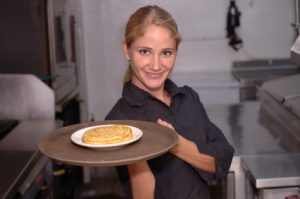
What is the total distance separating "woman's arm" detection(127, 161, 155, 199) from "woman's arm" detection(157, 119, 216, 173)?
74 millimetres

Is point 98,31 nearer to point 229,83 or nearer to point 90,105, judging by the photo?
point 90,105

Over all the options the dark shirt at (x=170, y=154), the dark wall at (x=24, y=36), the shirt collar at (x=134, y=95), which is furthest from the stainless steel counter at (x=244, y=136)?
the dark wall at (x=24, y=36)

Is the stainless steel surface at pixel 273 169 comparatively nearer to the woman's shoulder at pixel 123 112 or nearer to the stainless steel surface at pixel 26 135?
the woman's shoulder at pixel 123 112

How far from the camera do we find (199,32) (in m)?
2.81

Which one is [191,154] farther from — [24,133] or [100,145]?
[24,133]

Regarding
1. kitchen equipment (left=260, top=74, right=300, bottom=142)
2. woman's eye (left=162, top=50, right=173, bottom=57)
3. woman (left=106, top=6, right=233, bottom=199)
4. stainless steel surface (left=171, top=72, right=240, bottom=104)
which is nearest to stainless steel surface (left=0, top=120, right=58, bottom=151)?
woman (left=106, top=6, right=233, bottom=199)

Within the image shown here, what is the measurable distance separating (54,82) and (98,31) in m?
0.97

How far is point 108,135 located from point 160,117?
20 cm

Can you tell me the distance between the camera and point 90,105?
2.93 meters

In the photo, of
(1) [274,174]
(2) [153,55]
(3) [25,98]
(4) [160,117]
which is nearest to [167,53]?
(2) [153,55]

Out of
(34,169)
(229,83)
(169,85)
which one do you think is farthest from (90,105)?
(169,85)

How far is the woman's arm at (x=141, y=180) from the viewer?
A: 0.95 metres

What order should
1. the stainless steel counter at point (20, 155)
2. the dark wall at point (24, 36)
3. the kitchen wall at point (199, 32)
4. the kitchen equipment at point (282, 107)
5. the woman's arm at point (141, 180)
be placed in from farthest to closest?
1. the kitchen wall at point (199, 32)
2. the dark wall at point (24, 36)
3. the kitchen equipment at point (282, 107)
4. the stainless steel counter at point (20, 155)
5. the woman's arm at point (141, 180)

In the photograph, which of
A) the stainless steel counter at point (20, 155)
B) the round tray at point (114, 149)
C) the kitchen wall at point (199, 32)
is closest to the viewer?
the round tray at point (114, 149)
